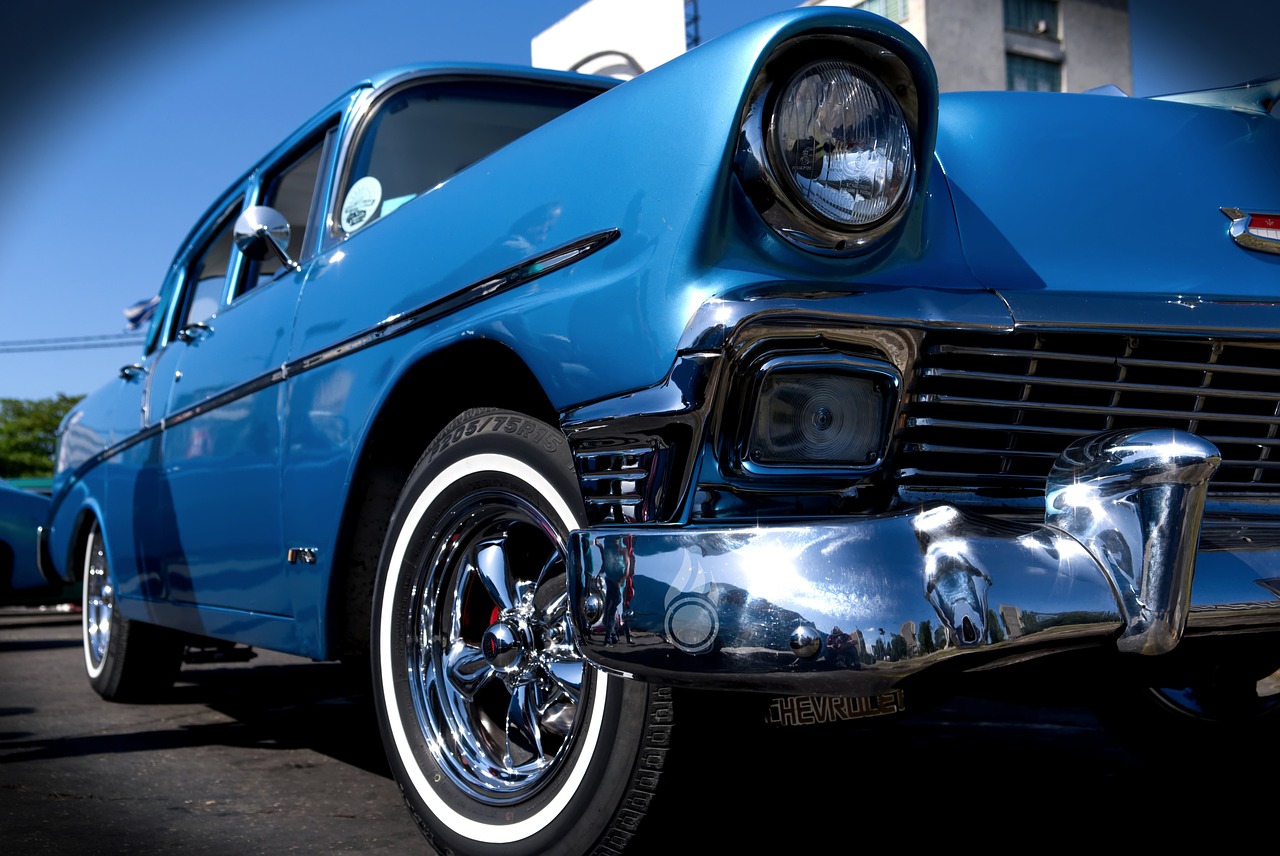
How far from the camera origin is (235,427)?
3.07 metres

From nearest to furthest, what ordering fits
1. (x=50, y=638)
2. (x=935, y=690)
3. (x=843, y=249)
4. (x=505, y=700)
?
(x=935, y=690) < (x=843, y=249) < (x=505, y=700) < (x=50, y=638)

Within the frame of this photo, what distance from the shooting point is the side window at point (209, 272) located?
411 centimetres

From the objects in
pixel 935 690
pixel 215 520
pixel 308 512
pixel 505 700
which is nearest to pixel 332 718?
pixel 215 520

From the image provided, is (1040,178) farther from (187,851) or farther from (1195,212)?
(187,851)

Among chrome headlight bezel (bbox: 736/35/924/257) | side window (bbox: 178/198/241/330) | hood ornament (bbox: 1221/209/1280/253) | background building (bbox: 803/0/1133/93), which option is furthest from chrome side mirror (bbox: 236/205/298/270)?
background building (bbox: 803/0/1133/93)

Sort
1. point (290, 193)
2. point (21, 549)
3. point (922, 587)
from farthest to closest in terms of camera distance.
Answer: point (21, 549) < point (290, 193) < point (922, 587)

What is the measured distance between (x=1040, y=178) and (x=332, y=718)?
10.0 ft

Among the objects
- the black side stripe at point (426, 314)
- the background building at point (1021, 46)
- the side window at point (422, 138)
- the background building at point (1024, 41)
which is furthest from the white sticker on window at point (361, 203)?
the background building at point (1021, 46)

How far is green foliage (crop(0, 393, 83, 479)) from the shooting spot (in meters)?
57.2

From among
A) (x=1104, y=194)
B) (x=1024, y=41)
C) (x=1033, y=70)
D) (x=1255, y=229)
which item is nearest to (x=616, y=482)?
(x=1104, y=194)

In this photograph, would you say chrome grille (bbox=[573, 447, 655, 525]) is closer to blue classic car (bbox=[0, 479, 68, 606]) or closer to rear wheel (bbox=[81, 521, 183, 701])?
rear wheel (bbox=[81, 521, 183, 701])

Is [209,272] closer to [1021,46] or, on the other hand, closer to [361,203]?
[361,203]

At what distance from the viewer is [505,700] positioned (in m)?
2.25

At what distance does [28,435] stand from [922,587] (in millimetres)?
64534
